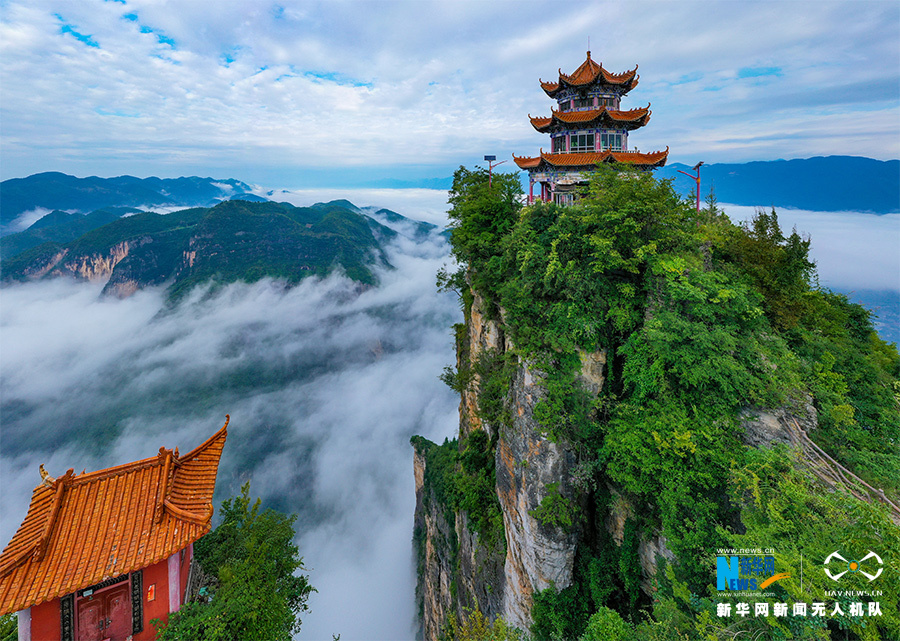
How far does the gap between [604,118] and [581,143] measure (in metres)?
1.91

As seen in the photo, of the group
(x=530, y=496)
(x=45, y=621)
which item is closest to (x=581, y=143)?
(x=530, y=496)

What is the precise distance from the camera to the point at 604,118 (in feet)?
74.6

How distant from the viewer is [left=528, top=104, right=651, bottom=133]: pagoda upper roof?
22.3 m

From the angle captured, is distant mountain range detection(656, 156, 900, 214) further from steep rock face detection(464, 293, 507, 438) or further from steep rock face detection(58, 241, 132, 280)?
steep rock face detection(58, 241, 132, 280)

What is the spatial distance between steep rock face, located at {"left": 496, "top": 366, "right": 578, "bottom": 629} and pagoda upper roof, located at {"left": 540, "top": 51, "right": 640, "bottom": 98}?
2031 centimetres

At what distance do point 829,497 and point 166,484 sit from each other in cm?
1851

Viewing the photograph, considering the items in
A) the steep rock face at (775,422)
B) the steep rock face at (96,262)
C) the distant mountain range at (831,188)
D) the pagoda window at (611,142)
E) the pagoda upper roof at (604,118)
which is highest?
the distant mountain range at (831,188)

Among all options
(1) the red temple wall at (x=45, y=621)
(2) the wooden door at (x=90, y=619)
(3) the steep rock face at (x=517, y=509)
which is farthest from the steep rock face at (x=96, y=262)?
(2) the wooden door at (x=90, y=619)

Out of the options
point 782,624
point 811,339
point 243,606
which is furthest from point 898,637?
point 243,606

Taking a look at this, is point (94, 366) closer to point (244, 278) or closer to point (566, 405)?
point (244, 278)

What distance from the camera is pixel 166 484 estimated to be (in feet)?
36.2

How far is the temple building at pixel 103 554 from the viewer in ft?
29.8

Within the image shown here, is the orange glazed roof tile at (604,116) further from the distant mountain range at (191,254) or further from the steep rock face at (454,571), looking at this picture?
the distant mountain range at (191,254)

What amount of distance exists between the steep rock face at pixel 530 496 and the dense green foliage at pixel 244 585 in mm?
9424
